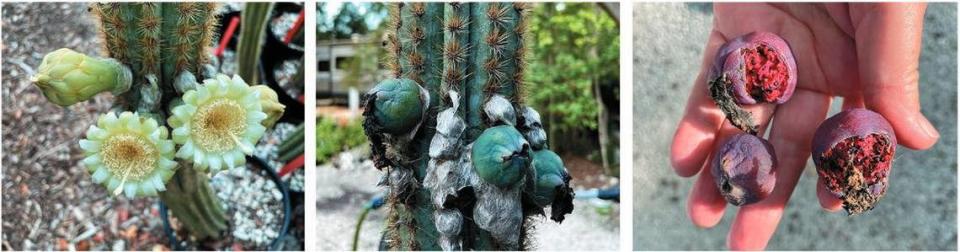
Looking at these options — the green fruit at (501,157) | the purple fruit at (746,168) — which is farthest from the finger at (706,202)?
the green fruit at (501,157)

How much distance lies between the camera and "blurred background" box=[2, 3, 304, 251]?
151 centimetres

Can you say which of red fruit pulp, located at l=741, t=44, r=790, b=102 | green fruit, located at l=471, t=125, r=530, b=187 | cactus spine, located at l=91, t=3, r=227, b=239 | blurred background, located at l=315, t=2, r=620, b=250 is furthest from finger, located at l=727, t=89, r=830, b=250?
cactus spine, located at l=91, t=3, r=227, b=239

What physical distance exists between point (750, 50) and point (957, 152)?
1.81ft

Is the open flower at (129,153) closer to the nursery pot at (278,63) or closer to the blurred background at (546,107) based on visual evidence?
the nursery pot at (278,63)

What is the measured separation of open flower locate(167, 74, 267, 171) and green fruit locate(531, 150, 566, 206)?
35cm

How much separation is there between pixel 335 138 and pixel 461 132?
127cm

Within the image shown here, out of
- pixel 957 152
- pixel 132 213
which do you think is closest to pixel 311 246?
pixel 132 213

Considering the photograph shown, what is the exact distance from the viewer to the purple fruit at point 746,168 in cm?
98

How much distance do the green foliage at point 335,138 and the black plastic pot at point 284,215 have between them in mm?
366

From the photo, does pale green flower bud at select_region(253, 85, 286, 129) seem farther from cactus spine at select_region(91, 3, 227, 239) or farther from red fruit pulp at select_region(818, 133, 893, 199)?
red fruit pulp at select_region(818, 133, 893, 199)

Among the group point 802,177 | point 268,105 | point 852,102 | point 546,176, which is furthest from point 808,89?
point 268,105

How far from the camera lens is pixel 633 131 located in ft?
4.48

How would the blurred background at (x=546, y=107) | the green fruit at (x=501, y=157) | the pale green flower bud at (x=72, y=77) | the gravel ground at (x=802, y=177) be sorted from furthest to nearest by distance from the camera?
the blurred background at (x=546, y=107) < the gravel ground at (x=802, y=177) < the pale green flower bud at (x=72, y=77) < the green fruit at (x=501, y=157)

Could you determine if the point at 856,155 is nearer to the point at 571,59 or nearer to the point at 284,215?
the point at 284,215
